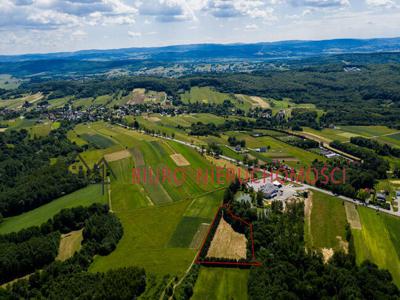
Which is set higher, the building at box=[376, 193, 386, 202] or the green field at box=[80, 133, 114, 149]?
the building at box=[376, 193, 386, 202]

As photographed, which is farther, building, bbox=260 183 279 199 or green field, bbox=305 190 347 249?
building, bbox=260 183 279 199

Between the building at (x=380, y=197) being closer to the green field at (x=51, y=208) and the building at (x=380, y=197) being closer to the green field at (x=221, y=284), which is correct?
the green field at (x=221, y=284)

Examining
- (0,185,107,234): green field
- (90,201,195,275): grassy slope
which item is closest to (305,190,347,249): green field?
(90,201,195,275): grassy slope

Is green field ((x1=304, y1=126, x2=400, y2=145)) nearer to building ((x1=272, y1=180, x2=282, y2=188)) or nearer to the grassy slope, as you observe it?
building ((x1=272, y1=180, x2=282, y2=188))

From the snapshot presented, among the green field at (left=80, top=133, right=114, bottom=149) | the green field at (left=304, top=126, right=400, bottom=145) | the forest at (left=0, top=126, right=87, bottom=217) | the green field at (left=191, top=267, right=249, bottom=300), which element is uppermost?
the green field at (left=191, top=267, right=249, bottom=300)

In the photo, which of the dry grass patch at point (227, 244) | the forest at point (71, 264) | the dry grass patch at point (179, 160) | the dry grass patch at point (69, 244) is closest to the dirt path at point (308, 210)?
the dry grass patch at point (227, 244)

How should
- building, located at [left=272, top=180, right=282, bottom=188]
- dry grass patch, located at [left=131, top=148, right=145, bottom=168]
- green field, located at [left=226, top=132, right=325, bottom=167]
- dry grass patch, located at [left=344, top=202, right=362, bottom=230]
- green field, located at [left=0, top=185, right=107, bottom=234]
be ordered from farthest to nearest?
green field, located at [left=226, top=132, right=325, bottom=167], dry grass patch, located at [left=131, top=148, right=145, bottom=168], building, located at [left=272, top=180, right=282, bottom=188], green field, located at [left=0, top=185, right=107, bottom=234], dry grass patch, located at [left=344, top=202, right=362, bottom=230]

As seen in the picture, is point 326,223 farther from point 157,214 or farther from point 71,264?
point 71,264
